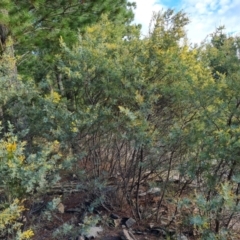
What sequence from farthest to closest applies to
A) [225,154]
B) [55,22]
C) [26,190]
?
[55,22]
[225,154]
[26,190]

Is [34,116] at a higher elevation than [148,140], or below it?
higher

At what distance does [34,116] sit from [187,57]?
1.82 m

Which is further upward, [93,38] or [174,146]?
[93,38]

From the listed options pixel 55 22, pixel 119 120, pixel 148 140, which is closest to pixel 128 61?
pixel 119 120

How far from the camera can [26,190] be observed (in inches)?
105

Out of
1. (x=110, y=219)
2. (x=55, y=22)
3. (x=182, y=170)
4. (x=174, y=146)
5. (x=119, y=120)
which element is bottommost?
(x=110, y=219)

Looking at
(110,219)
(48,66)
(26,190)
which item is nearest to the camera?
(26,190)

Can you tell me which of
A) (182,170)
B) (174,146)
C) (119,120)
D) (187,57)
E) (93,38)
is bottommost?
(182,170)

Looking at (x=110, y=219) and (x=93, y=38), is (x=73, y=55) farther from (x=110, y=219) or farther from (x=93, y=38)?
(x=110, y=219)

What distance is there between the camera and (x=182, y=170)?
3.66 m

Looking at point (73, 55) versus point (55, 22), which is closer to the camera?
point (73, 55)

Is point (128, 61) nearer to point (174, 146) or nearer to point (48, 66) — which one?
point (174, 146)

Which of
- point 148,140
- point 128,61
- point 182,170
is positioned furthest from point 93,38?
point 182,170

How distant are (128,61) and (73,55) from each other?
25.5 inches
